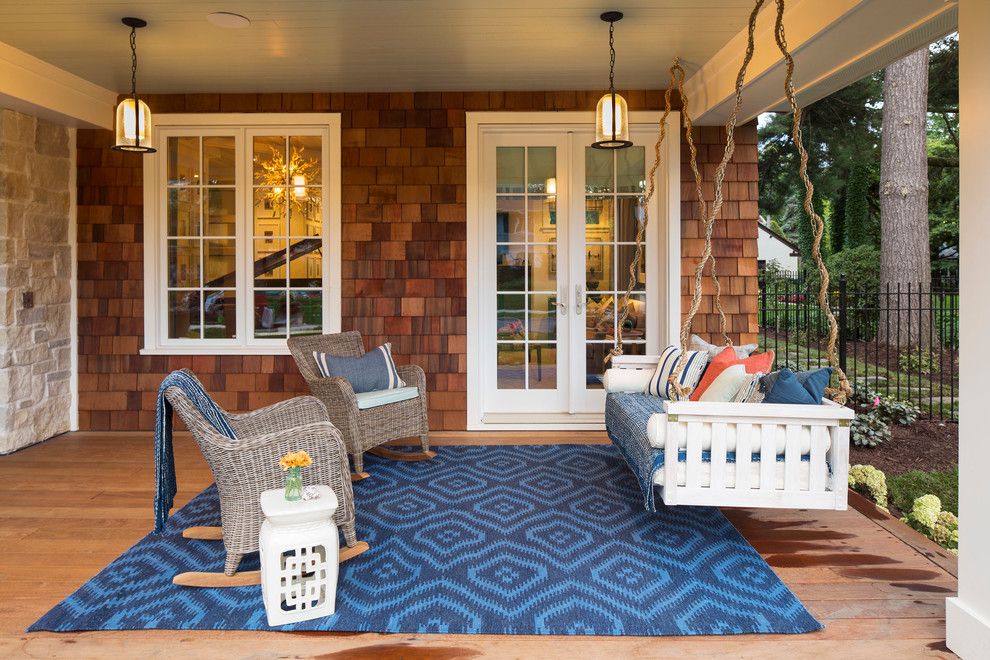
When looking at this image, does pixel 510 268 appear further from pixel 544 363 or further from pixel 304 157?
pixel 304 157

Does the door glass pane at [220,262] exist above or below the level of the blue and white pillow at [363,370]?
above

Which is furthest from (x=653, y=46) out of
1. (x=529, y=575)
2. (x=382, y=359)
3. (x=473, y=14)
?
(x=529, y=575)

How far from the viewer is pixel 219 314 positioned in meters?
5.73

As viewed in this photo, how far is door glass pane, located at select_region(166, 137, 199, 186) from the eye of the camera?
224 inches

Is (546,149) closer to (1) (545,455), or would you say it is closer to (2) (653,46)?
(2) (653,46)

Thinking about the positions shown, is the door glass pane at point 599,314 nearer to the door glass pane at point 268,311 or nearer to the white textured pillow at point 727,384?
the white textured pillow at point 727,384

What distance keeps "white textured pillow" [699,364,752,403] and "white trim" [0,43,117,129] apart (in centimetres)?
461

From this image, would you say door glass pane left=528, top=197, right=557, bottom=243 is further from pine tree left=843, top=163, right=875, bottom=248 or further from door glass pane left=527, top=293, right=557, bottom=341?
pine tree left=843, top=163, right=875, bottom=248

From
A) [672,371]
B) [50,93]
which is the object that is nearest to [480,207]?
[672,371]

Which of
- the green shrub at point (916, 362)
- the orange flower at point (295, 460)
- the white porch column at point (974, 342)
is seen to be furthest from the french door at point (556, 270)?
the green shrub at point (916, 362)

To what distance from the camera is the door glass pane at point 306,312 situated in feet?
18.7

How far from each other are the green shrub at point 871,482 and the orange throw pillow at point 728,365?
4.25 ft

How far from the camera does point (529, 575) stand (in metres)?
2.93

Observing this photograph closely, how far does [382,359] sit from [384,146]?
1.80 meters
